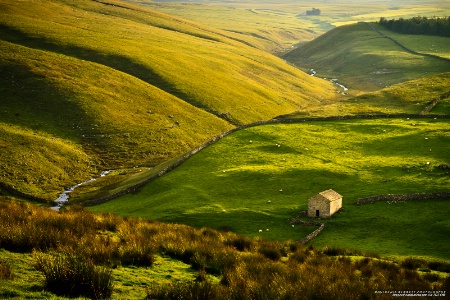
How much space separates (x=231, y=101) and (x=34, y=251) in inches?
3734

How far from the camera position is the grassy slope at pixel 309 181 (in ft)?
136

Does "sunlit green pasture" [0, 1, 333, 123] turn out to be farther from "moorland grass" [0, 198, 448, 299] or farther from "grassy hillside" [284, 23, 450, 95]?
"moorland grass" [0, 198, 448, 299]

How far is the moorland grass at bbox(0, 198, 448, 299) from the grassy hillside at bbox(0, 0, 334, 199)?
43772 mm

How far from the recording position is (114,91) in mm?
101312

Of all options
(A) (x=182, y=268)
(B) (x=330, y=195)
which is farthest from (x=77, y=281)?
(B) (x=330, y=195)

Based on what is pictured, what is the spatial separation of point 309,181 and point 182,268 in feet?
109

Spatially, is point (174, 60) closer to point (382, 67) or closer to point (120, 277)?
point (382, 67)

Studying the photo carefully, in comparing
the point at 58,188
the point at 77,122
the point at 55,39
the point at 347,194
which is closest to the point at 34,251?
the point at 347,194

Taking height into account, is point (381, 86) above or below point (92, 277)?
below

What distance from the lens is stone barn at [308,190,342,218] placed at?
4328 centimetres

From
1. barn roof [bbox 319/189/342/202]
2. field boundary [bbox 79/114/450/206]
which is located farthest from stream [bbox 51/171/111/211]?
barn roof [bbox 319/189/342/202]

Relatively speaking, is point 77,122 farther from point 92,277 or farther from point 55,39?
point 92,277

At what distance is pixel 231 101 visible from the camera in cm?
11200

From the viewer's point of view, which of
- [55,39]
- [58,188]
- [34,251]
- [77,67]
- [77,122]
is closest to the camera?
[34,251]
